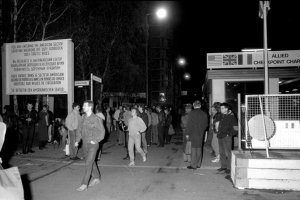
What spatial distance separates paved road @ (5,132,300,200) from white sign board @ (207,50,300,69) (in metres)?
7.98

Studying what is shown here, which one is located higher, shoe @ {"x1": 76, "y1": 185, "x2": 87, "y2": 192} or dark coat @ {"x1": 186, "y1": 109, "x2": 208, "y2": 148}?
dark coat @ {"x1": 186, "y1": 109, "x2": 208, "y2": 148}

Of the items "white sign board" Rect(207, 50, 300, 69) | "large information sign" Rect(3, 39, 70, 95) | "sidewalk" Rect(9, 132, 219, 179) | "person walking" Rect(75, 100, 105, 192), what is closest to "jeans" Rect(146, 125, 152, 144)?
"sidewalk" Rect(9, 132, 219, 179)

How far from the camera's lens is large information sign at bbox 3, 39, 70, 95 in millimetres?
11914

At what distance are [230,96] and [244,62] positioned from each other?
1.98 m

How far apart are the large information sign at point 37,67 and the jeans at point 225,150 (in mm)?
6351

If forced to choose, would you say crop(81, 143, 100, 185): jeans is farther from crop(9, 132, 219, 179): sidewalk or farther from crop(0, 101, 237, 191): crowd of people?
crop(9, 132, 219, 179): sidewalk

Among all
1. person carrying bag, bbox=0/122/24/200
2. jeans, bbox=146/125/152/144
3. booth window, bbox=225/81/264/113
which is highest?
booth window, bbox=225/81/264/113

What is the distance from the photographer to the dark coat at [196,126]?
8.45 metres

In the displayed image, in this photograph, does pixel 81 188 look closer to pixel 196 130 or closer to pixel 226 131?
pixel 196 130

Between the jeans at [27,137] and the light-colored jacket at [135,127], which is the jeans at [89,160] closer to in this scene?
the light-colored jacket at [135,127]

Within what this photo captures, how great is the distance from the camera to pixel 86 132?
661 cm

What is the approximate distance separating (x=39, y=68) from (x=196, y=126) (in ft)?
23.0

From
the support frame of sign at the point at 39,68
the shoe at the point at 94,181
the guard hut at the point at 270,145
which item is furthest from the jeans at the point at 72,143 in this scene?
the guard hut at the point at 270,145

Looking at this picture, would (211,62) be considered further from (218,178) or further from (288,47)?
(288,47)
